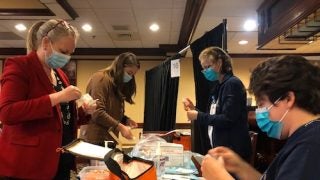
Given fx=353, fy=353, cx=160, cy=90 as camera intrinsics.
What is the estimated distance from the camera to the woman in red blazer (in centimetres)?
142

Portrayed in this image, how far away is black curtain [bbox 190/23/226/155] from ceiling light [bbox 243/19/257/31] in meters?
1.52

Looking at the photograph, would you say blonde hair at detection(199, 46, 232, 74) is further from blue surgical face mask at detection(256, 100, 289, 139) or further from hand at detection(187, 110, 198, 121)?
blue surgical face mask at detection(256, 100, 289, 139)

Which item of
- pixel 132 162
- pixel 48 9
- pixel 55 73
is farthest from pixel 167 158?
pixel 48 9

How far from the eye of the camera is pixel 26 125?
1.46 meters

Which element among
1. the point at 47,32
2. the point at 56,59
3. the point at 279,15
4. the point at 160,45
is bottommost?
the point at 56,59

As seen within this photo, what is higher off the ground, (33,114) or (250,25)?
(250,25)

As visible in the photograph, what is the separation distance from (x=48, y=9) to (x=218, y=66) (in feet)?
10.4

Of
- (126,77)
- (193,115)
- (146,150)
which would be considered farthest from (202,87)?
(146,150)

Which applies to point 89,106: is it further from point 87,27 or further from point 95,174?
point 87,27

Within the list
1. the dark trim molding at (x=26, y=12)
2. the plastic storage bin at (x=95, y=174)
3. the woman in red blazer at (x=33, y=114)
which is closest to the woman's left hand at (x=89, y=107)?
the woman in red blazer at (x=33, y=114)

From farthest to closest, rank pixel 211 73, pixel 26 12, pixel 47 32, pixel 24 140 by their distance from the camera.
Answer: pixel 26 12 < pixel 211 73 < pixel 47 32 < pixel 24 140

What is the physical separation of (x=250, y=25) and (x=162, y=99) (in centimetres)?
206

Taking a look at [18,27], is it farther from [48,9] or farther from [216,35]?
[216,35]

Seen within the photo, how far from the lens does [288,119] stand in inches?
38.8
